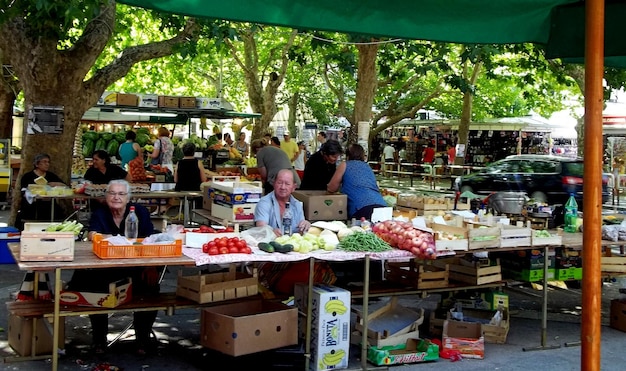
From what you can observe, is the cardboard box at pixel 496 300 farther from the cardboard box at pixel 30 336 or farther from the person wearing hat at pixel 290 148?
the person wearing hat at pixel 290 148

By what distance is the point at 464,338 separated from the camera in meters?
7.15

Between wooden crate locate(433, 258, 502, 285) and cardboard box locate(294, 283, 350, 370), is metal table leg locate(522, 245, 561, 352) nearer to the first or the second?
wooden crate locate(433, 258, 502, 285)

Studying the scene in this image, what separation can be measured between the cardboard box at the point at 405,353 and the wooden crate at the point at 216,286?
1.19 meters

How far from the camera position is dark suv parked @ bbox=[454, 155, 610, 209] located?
18875 mm

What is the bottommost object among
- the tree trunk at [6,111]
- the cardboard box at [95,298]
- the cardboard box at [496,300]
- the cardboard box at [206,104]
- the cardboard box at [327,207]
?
the cardboard box at [496,300]

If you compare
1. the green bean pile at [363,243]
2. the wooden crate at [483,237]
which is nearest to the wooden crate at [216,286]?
the green bean pile at [363,243]

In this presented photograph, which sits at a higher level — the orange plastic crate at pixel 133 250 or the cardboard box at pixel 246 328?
the orange plastic crate at pixel 133 250

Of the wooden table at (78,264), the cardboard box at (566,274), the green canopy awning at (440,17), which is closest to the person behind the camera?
the green canopy awning at (440,17)

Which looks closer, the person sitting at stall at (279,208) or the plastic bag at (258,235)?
the plastic bag at (258,235)

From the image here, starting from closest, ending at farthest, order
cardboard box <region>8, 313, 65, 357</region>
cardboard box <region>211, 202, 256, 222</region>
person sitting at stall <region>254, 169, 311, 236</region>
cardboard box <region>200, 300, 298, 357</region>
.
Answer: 1. cardboard box <region>200, 300, 298, 357</region>
2. cardboard box <region>8, 313, 65, 357</region>
3. person sitting at stall <region>254, 169, 311, 236</region>
4. cardboard box <region>211, 202, 256, 222</region>

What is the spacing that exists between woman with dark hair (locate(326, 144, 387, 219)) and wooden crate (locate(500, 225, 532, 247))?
85.1 inches

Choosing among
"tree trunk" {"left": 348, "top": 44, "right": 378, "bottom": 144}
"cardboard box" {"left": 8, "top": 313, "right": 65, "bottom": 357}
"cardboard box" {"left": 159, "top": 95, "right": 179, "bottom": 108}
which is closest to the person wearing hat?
"cardboard box" {"left": 159, "top": 95, "right": 179, "bottom": 108}

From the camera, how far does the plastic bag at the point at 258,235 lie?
21.3 feet

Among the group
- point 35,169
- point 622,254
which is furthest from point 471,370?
point 35,169
